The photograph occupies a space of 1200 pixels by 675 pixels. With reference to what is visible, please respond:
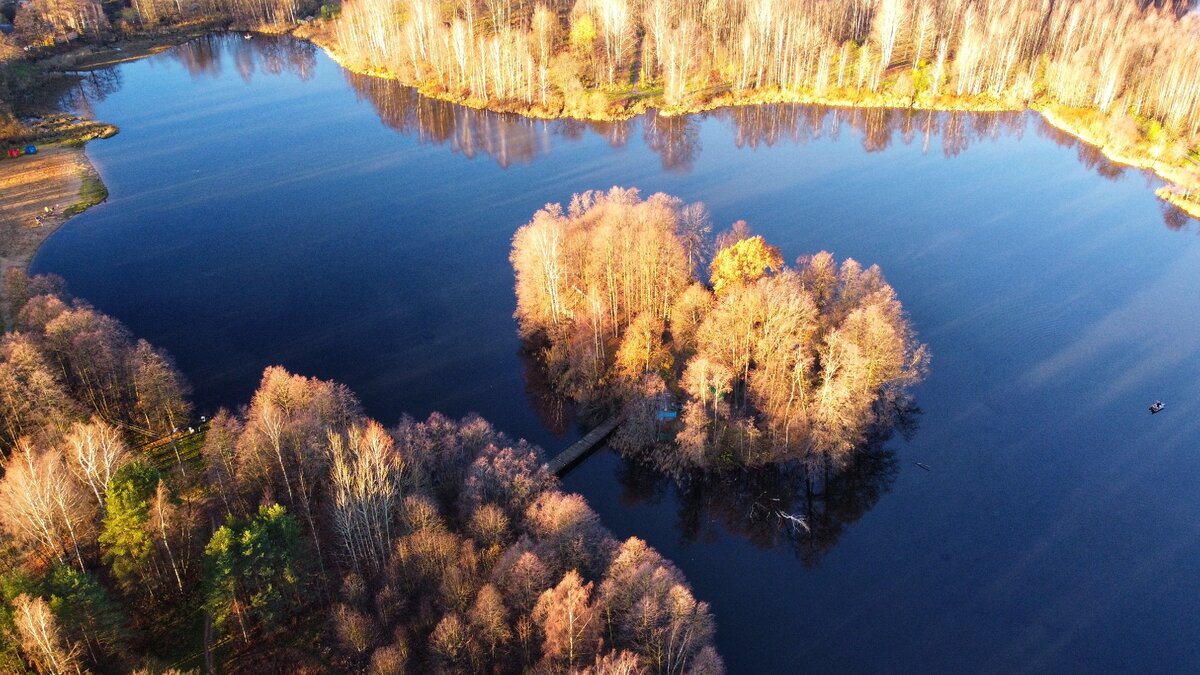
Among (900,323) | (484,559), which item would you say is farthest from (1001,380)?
(484,559)

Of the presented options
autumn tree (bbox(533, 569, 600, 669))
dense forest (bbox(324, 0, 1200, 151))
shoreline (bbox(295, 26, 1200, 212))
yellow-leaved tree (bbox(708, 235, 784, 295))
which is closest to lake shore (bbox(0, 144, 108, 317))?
shoreline (bbox(295, 26, 1200, 212))

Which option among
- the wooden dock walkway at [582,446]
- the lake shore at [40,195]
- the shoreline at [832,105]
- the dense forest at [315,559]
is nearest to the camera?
the dense forest at [315,559]

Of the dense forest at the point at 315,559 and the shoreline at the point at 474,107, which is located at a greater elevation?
the shoreline at the point at 474,107

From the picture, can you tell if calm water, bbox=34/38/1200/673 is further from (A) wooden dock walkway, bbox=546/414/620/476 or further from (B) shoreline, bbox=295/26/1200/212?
(B) shoreline, bbox=295/26/1200/212

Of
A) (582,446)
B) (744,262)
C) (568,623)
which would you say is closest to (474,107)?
(744,262)

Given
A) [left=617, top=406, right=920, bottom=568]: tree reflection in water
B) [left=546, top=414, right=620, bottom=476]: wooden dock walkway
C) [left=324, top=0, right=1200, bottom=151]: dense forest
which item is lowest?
[left=617, top=406, right=920, bottom=568]: tree reflection in water

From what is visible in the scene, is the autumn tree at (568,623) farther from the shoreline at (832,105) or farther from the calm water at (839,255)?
the shoreline at (832,105)

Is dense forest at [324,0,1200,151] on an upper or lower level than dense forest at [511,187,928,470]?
upper

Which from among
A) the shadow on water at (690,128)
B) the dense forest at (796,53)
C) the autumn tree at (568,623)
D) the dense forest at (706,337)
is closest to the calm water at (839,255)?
the shadow on water at (690,128)
